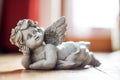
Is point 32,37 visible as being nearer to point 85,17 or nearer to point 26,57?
point 26,57

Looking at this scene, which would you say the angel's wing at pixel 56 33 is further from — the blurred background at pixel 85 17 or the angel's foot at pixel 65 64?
the blurred background at pixel 85 17

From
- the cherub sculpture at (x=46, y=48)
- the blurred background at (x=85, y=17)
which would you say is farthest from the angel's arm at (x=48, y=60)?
the blurred background at (x=85, y=17)

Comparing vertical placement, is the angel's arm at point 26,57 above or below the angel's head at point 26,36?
below

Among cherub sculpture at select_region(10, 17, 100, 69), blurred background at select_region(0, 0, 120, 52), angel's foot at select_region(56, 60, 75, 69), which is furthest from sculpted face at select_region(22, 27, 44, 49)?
blurred background at select_region(0, 0, 120, 52)

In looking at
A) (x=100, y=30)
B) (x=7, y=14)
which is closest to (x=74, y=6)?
(x=100, y=30)

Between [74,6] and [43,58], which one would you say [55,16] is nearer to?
[74,6]

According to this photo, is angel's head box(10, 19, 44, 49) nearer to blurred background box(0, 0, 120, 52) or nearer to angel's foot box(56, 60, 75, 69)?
angel's foot box(56, 60, 75, 69)

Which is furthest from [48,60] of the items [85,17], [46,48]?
[85,17]
